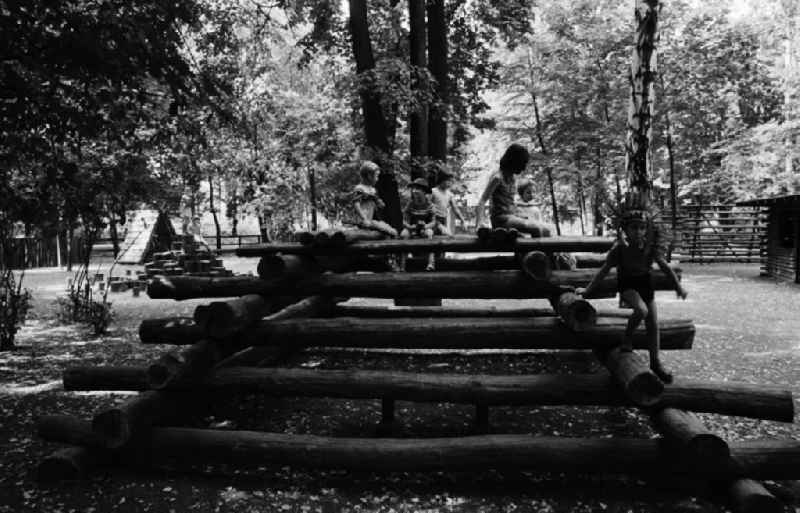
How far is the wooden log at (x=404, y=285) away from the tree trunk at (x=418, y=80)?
18.4 feet

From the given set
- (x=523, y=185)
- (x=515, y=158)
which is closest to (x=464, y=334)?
(x=515, y=158)

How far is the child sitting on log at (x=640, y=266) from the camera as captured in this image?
169 inches

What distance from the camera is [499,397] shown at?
4570 mm

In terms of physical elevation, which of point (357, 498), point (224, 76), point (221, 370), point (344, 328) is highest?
point (224, 76)

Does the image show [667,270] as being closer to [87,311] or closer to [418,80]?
[418,80]

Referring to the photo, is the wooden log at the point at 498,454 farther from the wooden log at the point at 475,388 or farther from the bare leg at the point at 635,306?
the bare leg at the point at 635,306

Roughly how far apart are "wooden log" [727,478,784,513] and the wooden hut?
54.6 feet

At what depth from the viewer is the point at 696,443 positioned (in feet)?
12.4

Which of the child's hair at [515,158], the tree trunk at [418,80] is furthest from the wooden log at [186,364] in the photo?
the tree trunk at [418,80]

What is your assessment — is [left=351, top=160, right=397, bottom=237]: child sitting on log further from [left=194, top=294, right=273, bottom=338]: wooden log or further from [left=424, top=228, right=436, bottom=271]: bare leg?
[left=194, top=294, right=273, bottom=338]: wooden log

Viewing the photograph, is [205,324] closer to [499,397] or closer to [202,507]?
[202,507]

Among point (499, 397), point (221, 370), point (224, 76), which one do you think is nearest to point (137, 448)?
point (221, 370)

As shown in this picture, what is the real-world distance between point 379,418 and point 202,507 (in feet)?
7.16

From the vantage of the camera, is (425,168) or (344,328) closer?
(344,328)
